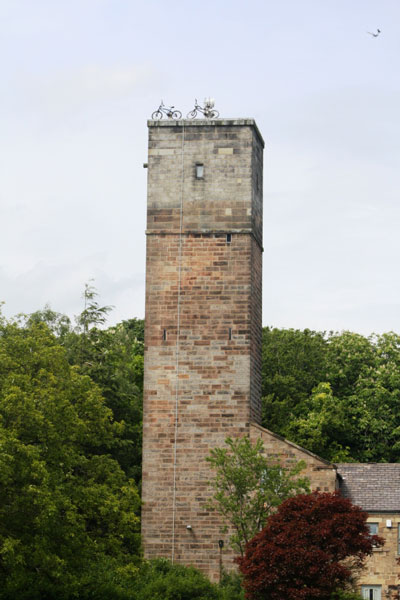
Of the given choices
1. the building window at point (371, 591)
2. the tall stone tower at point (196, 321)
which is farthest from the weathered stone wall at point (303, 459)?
the building window at point (371, 591)

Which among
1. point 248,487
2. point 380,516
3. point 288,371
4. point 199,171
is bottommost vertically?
point 380,516

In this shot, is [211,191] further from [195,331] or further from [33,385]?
[33,385]

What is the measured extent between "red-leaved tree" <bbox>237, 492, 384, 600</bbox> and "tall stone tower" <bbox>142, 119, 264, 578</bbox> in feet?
16.8

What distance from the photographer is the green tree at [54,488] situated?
32438mm

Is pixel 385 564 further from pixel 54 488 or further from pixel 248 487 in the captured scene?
pixel 54 488

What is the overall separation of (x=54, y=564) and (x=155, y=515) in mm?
8012

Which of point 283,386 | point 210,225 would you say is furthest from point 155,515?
point 283,386

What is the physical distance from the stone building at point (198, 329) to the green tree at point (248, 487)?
4.77ft

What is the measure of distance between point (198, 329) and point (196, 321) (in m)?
0.27

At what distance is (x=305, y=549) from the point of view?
113 feet

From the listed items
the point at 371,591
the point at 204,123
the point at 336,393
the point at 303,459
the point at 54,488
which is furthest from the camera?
the point at 336,393

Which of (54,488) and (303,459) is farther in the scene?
(303,459)

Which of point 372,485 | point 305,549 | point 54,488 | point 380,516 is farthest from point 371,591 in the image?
point 54,488

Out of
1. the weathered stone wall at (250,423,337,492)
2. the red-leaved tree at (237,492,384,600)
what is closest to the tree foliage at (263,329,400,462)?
the weathered stone wall at (250,423,337,492)
